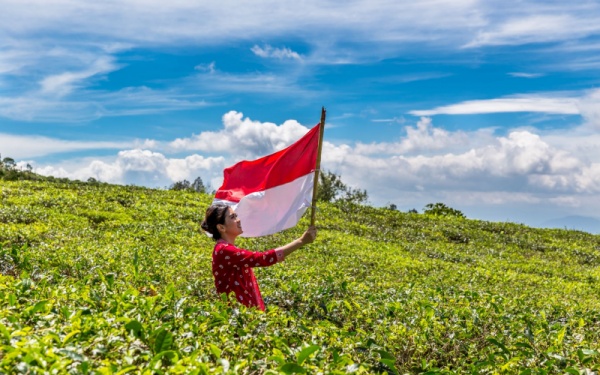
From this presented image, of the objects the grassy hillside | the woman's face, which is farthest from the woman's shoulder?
the grassy hillside

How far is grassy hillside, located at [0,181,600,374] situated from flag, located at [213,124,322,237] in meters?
1.04

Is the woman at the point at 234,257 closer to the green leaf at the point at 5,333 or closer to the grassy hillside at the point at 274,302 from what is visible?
the grassy hillside at the point at 274,302

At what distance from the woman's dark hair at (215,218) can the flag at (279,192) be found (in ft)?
2.49

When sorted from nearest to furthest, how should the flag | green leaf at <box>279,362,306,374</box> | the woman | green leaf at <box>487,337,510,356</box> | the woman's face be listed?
green leaf at <box>279,362,306,374</box>
green leaf at <box>487,337,510,356</box>
the woman
the woman's face
the flag

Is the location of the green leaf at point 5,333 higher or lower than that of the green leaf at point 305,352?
lower

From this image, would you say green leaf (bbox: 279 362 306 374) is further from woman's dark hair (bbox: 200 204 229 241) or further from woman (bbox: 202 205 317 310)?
woman's dark hair (bbox: 200 204 229 241)

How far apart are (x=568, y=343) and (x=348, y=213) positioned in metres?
18.0

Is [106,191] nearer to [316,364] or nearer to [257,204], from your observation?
[257,204]

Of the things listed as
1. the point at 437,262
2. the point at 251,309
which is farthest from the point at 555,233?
the point at 251,309

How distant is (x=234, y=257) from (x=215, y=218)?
0.60 m

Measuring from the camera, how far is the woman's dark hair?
695cm

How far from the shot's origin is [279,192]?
7.97 m

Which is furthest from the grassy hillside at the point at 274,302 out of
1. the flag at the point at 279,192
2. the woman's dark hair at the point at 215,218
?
the flag at the point at 279,192

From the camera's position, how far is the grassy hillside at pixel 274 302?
441 cm
